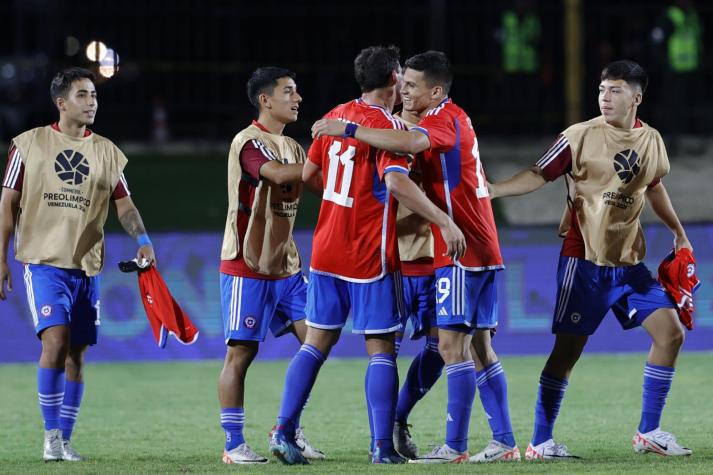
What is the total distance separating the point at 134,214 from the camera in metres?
8.07

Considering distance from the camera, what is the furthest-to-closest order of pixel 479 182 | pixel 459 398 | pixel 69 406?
pixel 69 406 → pixel 479 182 → pixel 459 398

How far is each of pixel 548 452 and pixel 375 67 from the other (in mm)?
2326

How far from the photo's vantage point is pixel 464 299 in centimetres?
707

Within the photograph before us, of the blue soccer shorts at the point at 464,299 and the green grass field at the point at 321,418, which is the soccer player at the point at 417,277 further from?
the green grass field at the point at 321,418

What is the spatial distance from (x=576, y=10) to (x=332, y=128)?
13853mm

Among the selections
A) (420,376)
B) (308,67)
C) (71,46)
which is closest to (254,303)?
(420,376)

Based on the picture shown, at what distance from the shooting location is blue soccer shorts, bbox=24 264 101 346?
767cm

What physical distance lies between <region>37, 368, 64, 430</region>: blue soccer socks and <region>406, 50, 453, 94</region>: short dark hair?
266 cm

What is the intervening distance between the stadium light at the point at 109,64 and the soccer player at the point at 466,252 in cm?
283

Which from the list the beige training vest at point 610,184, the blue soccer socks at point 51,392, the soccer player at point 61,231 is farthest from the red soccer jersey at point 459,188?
the blue soccer socks at point 51,392

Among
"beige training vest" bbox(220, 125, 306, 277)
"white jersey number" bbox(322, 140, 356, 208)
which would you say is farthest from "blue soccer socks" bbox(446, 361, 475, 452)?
"beige training vest" bbox(220, 125, 306, 277)

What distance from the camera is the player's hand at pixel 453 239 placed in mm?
6727

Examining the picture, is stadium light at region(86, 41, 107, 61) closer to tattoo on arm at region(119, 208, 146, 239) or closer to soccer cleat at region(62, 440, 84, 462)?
tattoo on arm at region(119, 208, 146, 239)

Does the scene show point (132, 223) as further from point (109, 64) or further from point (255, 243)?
point (109, 64)
